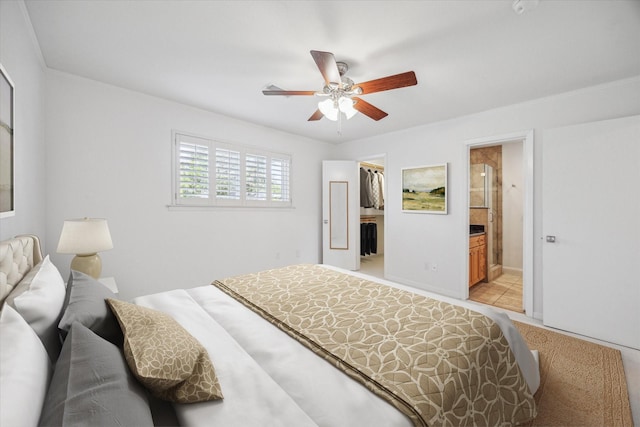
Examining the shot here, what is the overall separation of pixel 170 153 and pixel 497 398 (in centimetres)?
367

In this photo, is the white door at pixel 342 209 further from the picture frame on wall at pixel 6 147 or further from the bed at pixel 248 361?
the picture frame on wall at pixel 6 147

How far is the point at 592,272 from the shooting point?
8.57 ft

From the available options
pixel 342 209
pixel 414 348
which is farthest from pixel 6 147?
pixel 342 209

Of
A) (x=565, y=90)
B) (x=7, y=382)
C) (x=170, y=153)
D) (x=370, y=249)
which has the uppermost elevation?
(x=565, y=90)

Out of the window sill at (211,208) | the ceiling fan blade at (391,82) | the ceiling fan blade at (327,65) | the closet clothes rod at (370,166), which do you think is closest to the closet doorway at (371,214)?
the closet clothes rod at (370,166)

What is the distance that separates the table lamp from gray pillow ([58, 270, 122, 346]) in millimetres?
1123

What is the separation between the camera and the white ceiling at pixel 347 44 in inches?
66.6

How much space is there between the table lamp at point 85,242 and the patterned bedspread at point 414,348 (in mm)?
1287

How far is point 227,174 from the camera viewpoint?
3.75 metres

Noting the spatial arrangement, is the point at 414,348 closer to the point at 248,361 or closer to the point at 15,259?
the point at 248,361

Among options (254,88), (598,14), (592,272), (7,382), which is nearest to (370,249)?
(592,272)

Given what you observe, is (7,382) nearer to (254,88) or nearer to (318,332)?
(318,332)

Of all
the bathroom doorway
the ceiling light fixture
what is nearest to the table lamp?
the ceiling light fixture

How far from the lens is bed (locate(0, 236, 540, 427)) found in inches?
27.1
